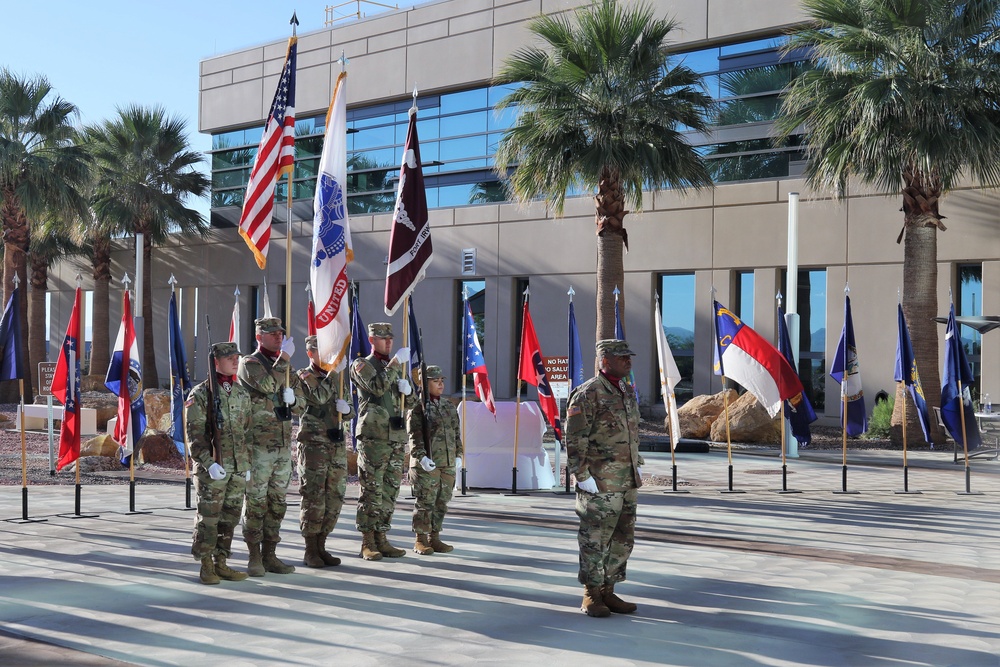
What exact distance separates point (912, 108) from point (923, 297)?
386 cm

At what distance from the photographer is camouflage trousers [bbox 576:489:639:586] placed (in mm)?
7051

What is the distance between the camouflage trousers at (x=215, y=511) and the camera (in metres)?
7.88

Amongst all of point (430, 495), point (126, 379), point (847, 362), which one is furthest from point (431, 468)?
point (847, 362)

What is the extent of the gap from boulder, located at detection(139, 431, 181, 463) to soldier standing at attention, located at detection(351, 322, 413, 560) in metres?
10.1

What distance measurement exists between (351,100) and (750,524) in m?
24.2

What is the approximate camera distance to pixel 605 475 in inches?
282

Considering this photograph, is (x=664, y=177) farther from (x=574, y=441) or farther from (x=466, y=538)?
(x=574, y=441)

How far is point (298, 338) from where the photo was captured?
34.2 metres

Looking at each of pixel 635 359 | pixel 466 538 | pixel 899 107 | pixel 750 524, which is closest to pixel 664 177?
pixel 899 107

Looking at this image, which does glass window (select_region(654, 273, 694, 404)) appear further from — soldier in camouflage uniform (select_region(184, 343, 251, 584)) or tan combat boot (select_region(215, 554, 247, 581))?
tan combat boot (select_region(215, 554, 247, 581))

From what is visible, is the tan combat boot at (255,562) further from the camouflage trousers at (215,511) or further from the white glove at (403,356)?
the white glove at (403,356)

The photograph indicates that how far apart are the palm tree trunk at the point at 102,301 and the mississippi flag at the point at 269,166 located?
2792 centimetres

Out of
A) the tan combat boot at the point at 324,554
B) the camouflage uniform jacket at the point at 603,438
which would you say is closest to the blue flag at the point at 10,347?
the tan combat boot at the point at 324,554

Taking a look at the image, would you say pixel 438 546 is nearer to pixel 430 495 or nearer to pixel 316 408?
pixel 430 495
